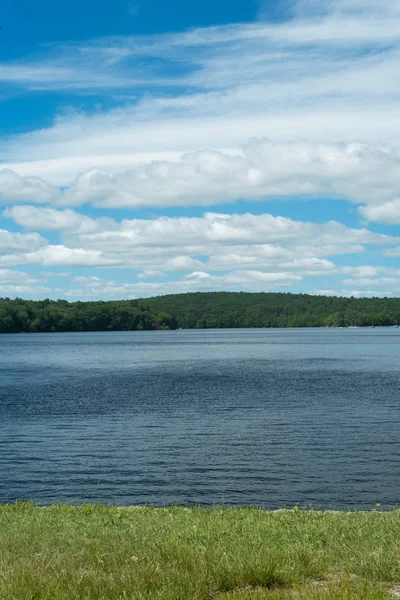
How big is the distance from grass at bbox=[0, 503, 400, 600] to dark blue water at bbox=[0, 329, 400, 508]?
38.3 ft

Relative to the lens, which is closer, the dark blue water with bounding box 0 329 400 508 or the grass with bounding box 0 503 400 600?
the grass with bounding box 0 503 400 600

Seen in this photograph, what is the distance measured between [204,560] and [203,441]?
2583cm

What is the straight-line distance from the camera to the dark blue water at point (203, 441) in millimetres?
24516

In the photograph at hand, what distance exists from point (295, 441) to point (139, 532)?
78.6ft

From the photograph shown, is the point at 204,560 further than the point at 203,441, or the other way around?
the point at 203,441

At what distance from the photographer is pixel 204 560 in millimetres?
8656

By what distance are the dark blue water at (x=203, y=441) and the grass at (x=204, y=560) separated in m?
11.7

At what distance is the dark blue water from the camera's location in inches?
965

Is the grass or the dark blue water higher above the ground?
the grass

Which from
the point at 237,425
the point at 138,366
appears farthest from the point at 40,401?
the point at 138,366

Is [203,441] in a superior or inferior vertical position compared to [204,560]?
inferior

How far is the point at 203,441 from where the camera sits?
34188 mm

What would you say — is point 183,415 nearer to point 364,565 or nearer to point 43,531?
point 43,531

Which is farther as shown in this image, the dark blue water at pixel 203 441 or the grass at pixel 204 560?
the dark blue water at pixel 203 441
